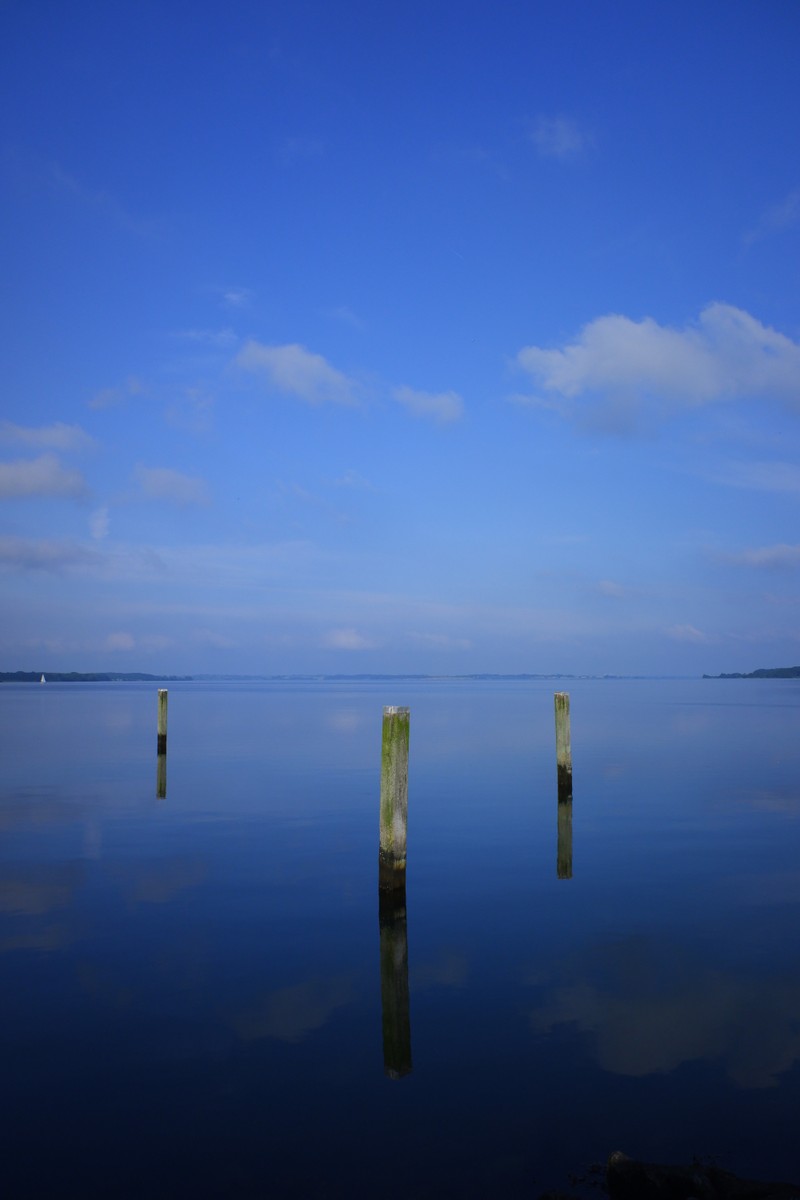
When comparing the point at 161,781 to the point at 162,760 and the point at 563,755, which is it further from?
the point at 563,755

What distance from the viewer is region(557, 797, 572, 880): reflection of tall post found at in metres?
14.8

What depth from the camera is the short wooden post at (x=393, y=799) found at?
36.4 feet

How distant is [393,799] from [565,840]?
7714mm

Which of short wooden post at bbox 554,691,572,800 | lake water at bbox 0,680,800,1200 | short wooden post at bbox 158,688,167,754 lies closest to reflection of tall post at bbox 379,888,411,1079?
lake water at bbox 0,680,800,1200

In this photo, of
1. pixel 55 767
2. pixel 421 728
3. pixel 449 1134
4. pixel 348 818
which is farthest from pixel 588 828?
pixel 421 728

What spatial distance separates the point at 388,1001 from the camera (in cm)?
845

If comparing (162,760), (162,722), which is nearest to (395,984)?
(162,760)

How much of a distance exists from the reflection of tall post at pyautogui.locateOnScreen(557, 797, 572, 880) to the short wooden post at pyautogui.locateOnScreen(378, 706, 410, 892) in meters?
4.20

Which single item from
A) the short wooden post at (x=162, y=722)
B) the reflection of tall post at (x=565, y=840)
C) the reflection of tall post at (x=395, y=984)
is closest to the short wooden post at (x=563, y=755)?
the reflection of tall post at (x=565, y=840)

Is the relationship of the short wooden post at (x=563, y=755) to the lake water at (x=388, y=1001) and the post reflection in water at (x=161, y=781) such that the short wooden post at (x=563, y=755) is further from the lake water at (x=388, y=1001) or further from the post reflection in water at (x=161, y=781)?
the post reflection in water at (x=161, y=781)

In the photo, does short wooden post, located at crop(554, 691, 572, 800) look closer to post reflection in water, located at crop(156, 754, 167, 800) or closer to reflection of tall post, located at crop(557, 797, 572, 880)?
reflection of tall post, located at crop(557, 797, 572, 880)

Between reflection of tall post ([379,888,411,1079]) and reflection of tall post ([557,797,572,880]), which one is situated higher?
reflection of tall post ([379,888,411,1079])

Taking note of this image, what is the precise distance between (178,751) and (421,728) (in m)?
17.2

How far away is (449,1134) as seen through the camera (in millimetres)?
5844
